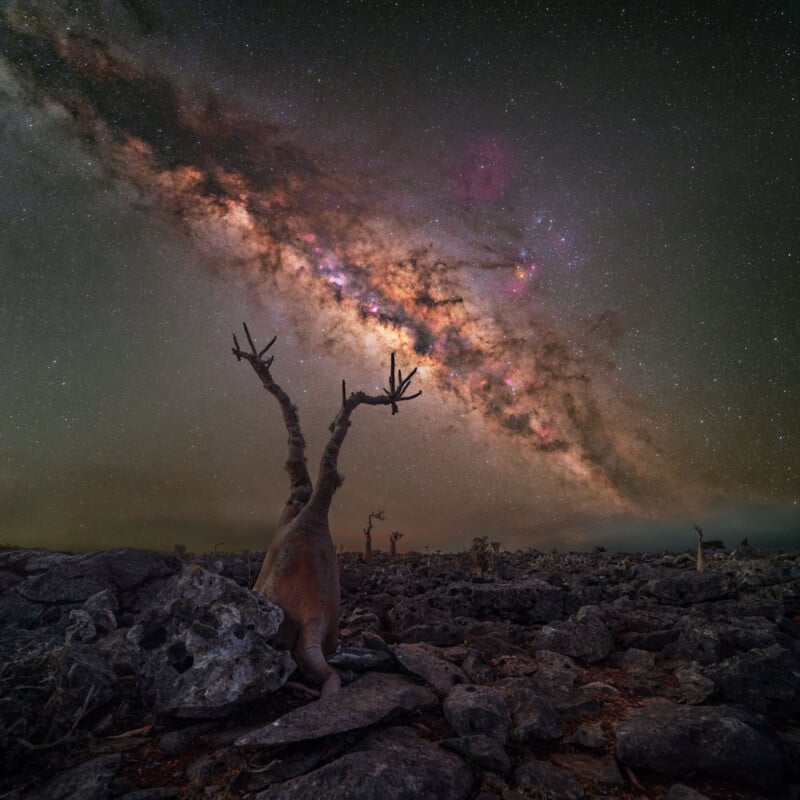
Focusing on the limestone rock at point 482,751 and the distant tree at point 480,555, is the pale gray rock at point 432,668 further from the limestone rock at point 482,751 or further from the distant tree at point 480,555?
the distant tree at point 480,555

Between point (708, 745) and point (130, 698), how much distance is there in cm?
777

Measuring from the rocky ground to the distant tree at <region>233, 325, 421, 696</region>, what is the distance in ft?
2.03

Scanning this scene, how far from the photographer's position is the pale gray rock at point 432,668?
7148mm

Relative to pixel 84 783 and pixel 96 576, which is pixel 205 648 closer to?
pixel 84 783

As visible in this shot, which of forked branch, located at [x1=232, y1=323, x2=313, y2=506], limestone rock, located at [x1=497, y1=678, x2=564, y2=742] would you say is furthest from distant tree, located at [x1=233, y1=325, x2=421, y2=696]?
limestone rock, located at [x1=497, y1=678, x2=564, y2=742]

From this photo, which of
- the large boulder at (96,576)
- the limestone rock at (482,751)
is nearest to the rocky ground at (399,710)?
the limestone rock at (482,751)

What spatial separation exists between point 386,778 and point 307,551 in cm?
455

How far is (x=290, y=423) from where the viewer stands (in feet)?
34.4

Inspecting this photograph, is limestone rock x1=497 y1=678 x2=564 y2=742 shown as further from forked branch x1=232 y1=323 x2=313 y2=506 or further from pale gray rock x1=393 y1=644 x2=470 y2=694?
forked branch x1=232 y1=323 x2=313 y2=506

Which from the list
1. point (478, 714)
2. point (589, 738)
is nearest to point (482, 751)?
point (478, 714)

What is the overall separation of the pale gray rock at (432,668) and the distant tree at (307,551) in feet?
4.16

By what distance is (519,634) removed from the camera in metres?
10.2

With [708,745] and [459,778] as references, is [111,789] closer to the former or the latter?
[459,778]

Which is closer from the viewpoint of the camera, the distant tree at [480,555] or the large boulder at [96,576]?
the large boulder at [96,576]
